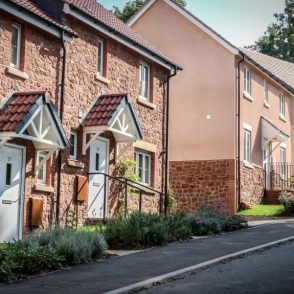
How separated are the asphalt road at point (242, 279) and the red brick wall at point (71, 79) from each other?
22.3 ft

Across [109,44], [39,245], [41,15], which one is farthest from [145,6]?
[39,245]

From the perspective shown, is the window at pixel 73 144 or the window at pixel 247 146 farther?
the window at pixel 247 146

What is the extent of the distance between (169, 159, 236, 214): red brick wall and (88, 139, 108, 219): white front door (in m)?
8.08

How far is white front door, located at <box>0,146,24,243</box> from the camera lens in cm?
1530

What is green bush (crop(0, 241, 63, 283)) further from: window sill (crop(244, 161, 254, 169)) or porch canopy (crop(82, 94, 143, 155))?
window sill (crop(244, 161, 254, 169))

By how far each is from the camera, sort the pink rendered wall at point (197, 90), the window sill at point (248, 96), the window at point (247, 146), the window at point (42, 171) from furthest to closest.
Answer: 1. the window at point (247, 146)
2. the window sill at point (248, 96)
3. the pink rendered wall at point (197, 90)
4. the window at point (42, 171)

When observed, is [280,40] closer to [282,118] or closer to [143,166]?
[282,118]

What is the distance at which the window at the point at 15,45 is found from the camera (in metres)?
16.1

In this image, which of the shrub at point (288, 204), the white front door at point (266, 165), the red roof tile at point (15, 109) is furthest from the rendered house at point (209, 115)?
the red roof tile at point (15, 109)

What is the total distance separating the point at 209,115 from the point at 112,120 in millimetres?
10408

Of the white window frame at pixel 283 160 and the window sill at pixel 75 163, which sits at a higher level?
the white window frame at pixel 283 160

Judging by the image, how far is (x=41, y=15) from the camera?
16.5m

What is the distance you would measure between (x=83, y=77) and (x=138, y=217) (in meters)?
5.63

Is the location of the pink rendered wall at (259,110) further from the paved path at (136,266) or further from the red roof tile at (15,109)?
the red roof tile at (15,109)
